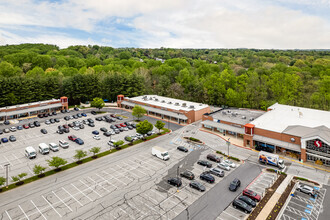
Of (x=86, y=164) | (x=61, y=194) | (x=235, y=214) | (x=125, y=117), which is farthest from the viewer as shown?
(x=125, y=117)

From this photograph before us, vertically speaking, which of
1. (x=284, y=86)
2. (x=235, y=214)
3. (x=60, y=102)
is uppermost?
(x=284, y=86)

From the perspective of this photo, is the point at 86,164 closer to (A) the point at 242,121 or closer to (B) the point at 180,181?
(B) the point at 180,181

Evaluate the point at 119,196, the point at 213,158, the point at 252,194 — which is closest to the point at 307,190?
the point at 252,194

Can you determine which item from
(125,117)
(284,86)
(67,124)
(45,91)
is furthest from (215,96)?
(45,91)

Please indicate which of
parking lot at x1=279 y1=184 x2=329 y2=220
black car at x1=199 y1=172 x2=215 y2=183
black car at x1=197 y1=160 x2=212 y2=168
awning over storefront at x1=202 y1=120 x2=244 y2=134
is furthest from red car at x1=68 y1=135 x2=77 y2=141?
parking lot at x1=279 y1=184 x2=329 y2=220

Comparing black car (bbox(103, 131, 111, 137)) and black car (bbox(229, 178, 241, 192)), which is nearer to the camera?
black car (bbox(229, 178, 241, 192))

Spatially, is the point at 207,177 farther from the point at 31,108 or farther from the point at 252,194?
the point at 31,108

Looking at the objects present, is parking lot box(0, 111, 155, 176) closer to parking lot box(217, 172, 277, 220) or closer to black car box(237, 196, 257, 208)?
parking lot box(217, 172, 277, 220)
